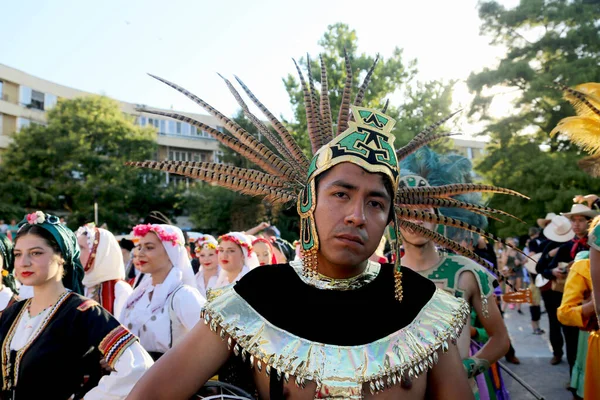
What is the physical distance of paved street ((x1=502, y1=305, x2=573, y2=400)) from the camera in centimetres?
656

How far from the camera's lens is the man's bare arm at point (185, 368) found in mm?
1646

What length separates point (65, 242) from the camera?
3260 mm

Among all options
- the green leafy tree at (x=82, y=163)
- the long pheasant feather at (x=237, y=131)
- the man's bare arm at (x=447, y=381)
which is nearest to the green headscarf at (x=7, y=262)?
the long pheasant feather at (x=237, y=131)

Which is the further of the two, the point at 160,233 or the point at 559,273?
the point at 559,273

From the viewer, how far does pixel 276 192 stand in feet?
7.16

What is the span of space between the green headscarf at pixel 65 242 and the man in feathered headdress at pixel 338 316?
1536 millimetres

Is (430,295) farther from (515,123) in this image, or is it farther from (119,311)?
(515,123)

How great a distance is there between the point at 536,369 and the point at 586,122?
17.6 ft

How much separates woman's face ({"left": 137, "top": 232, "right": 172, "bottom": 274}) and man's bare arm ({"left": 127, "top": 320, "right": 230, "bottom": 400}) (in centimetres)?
291

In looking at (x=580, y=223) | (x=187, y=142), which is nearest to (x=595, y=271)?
(x=580, y=223)

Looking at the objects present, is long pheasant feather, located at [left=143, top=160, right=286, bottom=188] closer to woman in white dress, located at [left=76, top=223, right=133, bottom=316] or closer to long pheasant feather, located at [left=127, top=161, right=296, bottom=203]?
long pheasant feather, located at [left=127, top=161, right=296, bottom=203]

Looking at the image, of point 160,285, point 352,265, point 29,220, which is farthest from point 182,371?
point 160,285

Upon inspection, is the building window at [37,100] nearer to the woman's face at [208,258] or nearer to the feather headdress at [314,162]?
the woman's face at [208,258]

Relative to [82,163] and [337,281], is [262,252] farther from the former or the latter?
[82,163]
